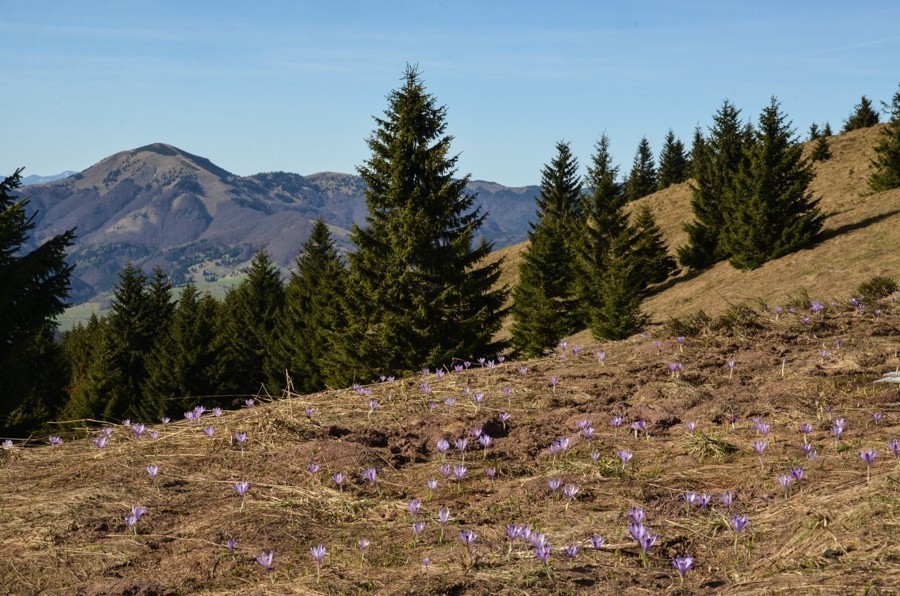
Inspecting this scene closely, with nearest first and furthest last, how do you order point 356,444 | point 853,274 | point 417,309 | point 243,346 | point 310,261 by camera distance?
point 356,444
point 417,309
point 853,274
point 310,261
point 243,346

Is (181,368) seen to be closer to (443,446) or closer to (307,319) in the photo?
(307,319)

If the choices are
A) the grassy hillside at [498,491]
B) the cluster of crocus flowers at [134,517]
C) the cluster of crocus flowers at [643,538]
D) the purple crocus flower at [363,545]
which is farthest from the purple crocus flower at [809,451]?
the cluster of crocus flowers at [134,517]

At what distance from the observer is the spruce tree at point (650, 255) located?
41469 millimetres

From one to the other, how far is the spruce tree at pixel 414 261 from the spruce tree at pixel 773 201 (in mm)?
16132

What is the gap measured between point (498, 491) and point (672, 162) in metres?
81.9

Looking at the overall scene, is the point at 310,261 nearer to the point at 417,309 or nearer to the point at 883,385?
the point at 417,309

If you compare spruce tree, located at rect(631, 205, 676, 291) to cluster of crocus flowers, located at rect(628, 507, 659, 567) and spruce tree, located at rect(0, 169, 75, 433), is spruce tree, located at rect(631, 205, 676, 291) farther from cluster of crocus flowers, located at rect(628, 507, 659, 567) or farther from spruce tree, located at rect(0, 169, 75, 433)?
cluster of crocus flowers, located at rect(628, 507, 659, 567)

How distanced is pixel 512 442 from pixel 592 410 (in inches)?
35.6

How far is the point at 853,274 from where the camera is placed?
26641 millimetres

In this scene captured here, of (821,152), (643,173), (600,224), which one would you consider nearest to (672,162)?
(643,173)

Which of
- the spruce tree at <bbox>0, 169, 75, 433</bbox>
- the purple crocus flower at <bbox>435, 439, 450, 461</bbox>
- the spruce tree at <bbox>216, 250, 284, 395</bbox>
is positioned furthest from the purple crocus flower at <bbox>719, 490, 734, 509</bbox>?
the spruce tree at <bbox>216, 250, 284, 395</bbox>

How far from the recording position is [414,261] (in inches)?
971

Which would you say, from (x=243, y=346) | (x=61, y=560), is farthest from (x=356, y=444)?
(x=243, y=346)

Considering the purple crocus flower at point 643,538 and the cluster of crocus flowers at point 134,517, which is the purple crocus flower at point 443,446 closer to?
the purple crocus flower at point 643,538
